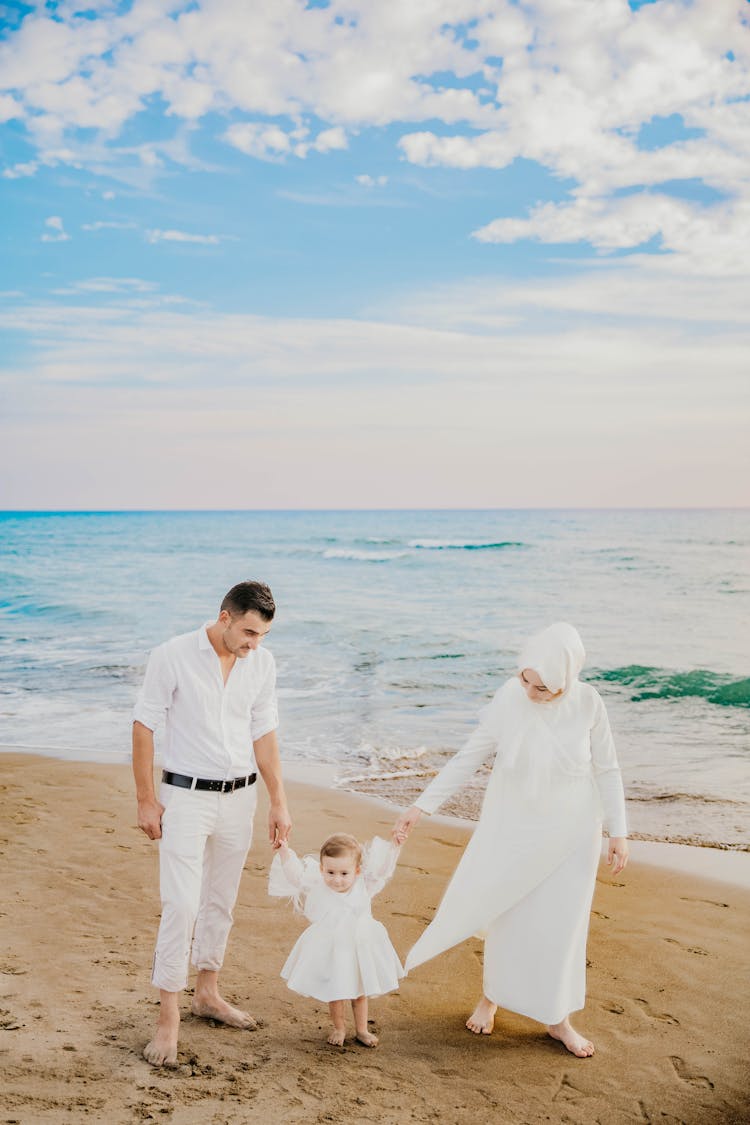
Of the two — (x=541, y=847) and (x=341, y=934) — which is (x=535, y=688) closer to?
(x=541, y=847)

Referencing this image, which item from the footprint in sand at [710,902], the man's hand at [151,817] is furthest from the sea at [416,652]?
the man's hand at [151,817]

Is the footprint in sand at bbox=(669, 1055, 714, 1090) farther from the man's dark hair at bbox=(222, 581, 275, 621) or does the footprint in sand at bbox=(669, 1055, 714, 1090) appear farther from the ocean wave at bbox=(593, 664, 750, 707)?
the ocean wave at bbox=(593, 664, 750, 707)

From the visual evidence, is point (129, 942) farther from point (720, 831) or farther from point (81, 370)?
point (81, 370)

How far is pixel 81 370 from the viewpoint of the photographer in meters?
39.9

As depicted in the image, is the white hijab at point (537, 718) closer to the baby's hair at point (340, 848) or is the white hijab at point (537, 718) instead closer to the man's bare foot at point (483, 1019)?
the baby's hair at point (340, 848)

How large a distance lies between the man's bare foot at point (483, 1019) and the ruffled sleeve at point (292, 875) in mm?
1050

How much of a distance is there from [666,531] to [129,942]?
211 ft

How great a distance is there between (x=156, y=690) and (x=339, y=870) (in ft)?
3.57

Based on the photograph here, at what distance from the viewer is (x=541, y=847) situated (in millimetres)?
4152

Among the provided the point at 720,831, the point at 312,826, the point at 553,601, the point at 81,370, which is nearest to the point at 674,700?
the point at 720,831

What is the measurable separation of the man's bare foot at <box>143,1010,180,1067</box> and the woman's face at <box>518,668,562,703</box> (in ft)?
6.54

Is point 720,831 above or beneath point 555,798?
beneath

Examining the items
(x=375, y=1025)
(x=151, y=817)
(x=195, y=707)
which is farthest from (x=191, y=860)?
(x=375, y=1025)

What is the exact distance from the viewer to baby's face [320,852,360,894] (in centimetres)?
405
